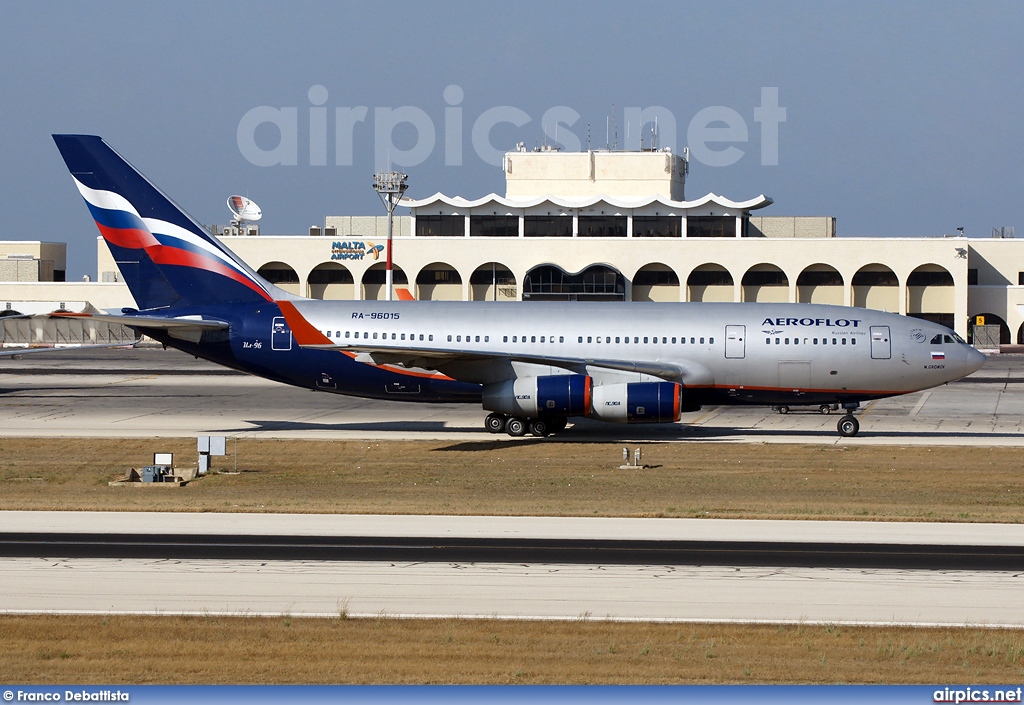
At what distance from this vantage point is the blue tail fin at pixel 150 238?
43.8 m

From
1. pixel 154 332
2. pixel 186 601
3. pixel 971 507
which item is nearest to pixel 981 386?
pixel 971 507

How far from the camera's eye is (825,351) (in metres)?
41.5

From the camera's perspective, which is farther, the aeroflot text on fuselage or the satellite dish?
the satellite dish

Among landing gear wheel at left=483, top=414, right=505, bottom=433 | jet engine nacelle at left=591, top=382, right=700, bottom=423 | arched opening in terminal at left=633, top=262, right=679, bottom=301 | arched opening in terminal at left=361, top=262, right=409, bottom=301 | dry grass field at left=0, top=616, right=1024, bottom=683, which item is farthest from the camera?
arched opening in terminal at left=361, top=262, right=409, bottom=301

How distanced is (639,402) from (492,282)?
76.4m

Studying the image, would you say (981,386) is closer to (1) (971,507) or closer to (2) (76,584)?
(1) (971,507)

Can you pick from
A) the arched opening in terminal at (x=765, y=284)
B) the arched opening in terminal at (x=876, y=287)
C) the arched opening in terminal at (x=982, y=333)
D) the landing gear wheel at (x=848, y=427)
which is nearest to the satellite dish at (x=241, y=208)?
the arched opening in terminal at (x=765, y=284)

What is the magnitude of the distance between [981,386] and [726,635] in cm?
5593

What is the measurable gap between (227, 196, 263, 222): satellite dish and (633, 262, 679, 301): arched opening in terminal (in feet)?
138

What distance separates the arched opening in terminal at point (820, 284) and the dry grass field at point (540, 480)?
7719 centimetres

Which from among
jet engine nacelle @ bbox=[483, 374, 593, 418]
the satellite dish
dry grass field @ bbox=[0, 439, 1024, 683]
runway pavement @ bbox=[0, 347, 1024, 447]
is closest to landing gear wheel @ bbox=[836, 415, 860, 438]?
runway pavement @ bbox=[0, 347, 1024, 447]

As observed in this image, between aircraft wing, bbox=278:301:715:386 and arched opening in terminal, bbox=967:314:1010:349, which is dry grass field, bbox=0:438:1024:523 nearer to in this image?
aircraft wing, bbox=278:301:715:386

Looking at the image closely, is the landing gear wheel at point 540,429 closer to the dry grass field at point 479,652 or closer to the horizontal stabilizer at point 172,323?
the horizontal stabilizer at point 172,323

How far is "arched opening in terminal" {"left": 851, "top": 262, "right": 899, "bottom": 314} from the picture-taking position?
115m
